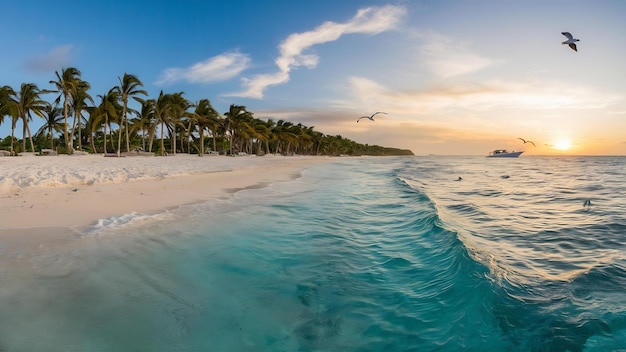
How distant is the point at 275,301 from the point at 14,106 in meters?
47.7

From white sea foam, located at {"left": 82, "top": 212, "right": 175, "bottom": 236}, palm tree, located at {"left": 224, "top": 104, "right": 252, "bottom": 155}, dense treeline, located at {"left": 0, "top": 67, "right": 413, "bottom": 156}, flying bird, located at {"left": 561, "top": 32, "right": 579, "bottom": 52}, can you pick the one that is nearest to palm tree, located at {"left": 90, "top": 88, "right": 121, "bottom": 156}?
dense treeline, located at {"left": 0, "top": 67, "right": 413, "bottom": 156}

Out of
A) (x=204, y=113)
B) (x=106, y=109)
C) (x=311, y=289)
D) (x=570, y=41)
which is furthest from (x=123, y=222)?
(x=204, y=113)

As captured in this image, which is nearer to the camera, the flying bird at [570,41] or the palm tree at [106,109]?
the flying bird at [570,41]

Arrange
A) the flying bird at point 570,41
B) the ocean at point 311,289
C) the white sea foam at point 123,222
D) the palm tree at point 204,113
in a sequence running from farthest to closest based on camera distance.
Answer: the palm tree at point 204,113 → the flying bird at point 570,41 → the white sea foam at point 123,222 → the ocean at point 311,289

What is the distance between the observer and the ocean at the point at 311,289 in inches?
147

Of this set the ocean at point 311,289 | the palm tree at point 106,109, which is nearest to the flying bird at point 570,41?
the ocean at point 311,289

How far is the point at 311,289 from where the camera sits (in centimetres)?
509

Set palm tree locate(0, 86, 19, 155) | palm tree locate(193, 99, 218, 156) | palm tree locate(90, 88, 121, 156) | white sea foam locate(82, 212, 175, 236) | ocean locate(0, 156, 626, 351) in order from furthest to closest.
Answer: palm tree locate(193, 99, 218, 156) → palm tree locate(90, 88, 121, 156) → palm tree locate(0, 86, 19, 155) → white sea foam locate(82, 212, 175, 236) → ocean locate(0, 156, 626, 351)

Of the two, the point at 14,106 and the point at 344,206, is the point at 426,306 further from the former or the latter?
the point at 14,106

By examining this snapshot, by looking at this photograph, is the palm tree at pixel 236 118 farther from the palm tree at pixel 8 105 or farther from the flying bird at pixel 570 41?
the flying bird at pixel 570 41

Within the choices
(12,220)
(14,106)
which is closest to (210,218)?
(12,220)

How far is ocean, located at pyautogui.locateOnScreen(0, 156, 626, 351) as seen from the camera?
3.72 metres

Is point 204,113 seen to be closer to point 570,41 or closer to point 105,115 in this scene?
point 105,115

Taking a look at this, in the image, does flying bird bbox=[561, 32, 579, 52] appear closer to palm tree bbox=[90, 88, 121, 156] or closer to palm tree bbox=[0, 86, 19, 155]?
palm tree bbox=[90, 88, 121, 156]
